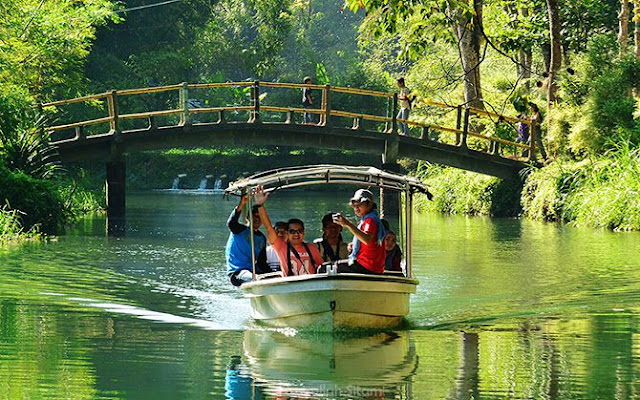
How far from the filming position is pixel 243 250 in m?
16.9

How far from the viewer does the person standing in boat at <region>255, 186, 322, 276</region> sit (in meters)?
15.7

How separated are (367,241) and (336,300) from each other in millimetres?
730

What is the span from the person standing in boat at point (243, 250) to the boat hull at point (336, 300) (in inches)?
42.3

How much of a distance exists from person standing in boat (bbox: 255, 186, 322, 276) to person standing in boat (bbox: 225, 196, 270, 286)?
60 cm

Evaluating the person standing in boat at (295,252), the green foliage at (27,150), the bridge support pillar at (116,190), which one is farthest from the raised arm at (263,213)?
the bridge support pillar at (116,190)

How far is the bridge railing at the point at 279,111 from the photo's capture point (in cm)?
3428

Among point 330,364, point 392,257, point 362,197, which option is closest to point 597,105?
point 392,257

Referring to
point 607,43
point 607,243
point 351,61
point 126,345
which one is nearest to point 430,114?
point 607,43

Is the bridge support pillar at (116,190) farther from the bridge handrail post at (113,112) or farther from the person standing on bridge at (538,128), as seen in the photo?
the person standing on bridge at (538,128)

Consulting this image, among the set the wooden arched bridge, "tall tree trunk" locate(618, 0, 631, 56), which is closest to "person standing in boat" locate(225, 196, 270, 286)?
the wooden arched bridge

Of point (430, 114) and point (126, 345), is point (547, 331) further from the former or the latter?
point (430, 114)

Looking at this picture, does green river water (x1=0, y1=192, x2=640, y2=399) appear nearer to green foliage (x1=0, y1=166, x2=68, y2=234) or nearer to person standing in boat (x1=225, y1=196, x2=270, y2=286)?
person standing in boat (x1=225, y1=196, x2=270, y2=286)

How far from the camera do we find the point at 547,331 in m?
15.1

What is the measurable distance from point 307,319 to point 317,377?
9.65 feet
